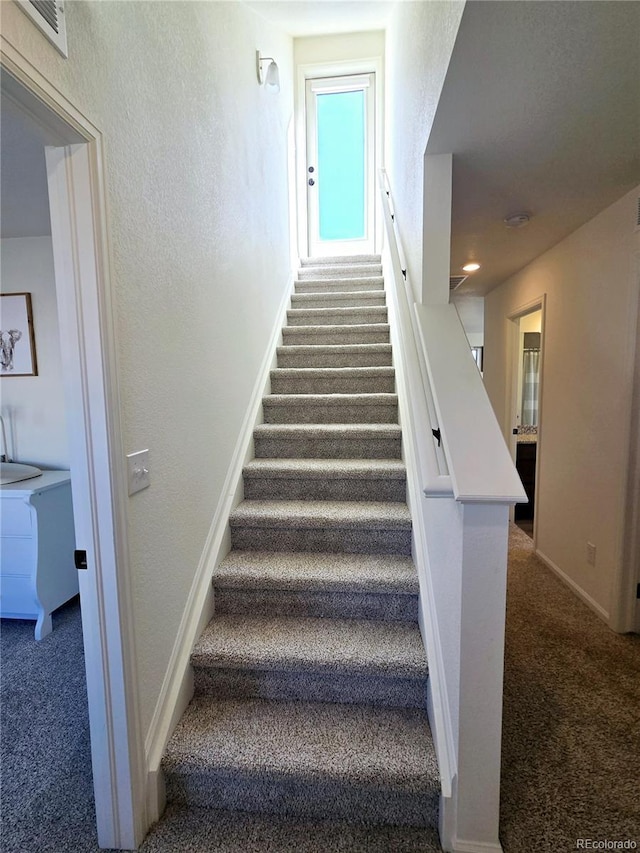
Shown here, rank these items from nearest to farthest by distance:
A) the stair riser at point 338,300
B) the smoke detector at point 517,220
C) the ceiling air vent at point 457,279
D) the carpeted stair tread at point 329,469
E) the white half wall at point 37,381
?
the carpeted stair tread at point 329,469 → the smoke detector at point 517,220 → the white half wall at point 37,381 → the stair riser at point 338,300 → the ceiling air vent at point 457,279

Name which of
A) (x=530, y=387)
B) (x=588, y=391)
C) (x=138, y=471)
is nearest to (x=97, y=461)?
(x=138, y=471)

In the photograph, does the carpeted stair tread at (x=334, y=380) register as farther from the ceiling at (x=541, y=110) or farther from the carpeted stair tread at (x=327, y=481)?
the ceiling at (x=541, y=110)

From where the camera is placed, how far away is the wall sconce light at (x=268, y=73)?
8.67ft

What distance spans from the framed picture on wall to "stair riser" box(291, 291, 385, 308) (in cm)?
195

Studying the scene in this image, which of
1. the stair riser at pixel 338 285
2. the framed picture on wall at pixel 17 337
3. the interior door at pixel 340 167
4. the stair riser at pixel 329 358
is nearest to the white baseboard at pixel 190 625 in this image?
the stair riser at pixel 329 358

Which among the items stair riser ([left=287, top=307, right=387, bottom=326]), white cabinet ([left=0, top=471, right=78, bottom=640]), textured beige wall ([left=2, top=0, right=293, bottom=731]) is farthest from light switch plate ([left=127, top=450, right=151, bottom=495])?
stair riser ([left=287, top=307, right=387, bottom=326])

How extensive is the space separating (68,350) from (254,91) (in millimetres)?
2453

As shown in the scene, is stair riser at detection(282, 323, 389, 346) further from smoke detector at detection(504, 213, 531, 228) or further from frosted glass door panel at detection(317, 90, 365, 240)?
frosted glass door panel at detection(317, 90, 365, 240)

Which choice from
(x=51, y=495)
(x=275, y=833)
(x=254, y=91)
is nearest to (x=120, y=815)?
(x=275, y=833)

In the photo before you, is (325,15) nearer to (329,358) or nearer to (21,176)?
(329,358)

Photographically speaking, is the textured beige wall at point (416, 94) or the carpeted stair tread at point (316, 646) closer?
the textured beige wall at point (416, 94)

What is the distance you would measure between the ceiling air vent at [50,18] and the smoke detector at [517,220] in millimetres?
2137

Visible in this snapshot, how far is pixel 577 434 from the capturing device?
2.59 meters

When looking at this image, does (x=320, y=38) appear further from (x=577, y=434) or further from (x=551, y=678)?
(x=551, y=678)
